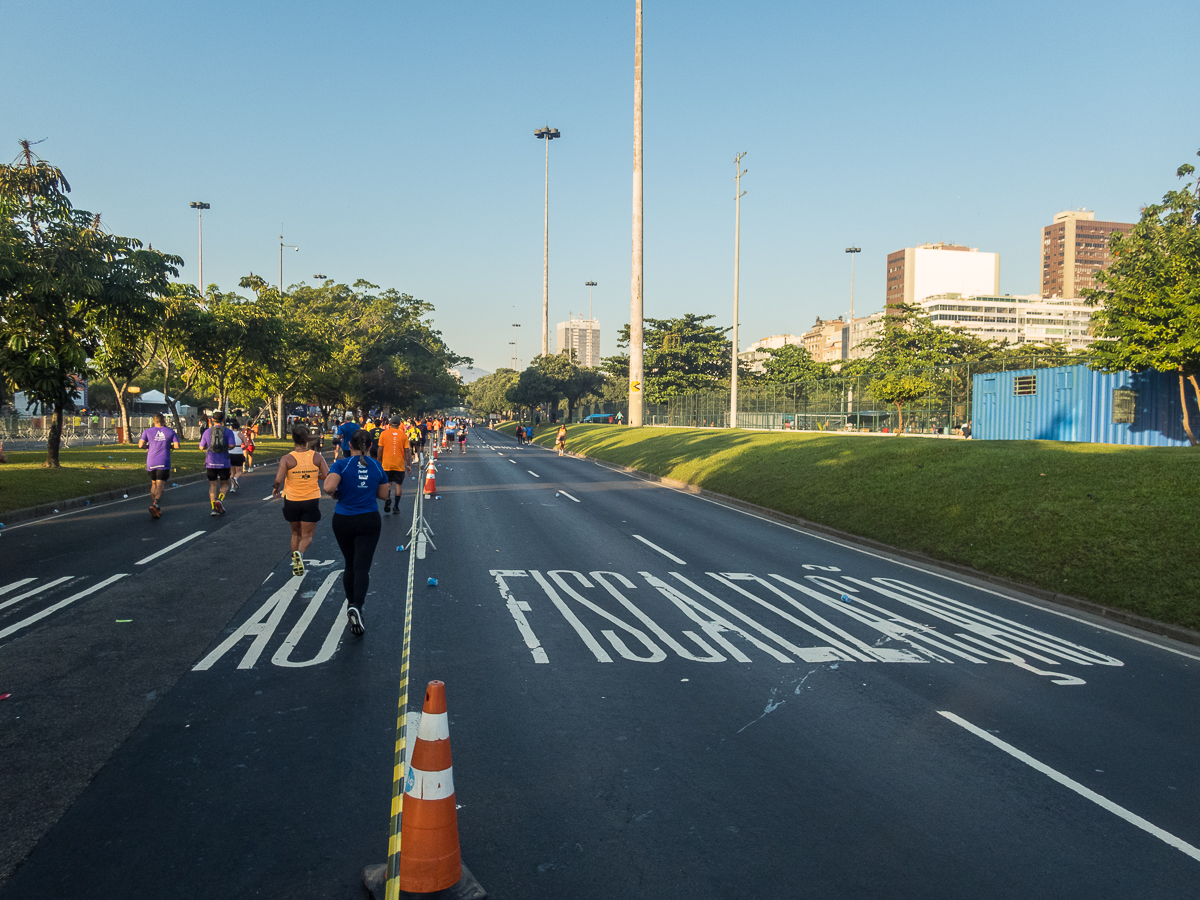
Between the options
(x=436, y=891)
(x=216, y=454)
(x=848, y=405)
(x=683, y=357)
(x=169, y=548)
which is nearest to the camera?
(x=436, y=891)

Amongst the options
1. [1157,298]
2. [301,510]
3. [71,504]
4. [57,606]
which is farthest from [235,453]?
[1157,298]

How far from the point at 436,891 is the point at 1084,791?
142 inches

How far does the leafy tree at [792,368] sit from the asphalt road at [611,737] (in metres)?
69.1

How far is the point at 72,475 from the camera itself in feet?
67.0

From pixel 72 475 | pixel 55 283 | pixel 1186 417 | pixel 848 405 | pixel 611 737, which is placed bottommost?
pixel 611 737

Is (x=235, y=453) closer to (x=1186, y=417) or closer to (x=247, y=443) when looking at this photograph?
(x=247, y=443)

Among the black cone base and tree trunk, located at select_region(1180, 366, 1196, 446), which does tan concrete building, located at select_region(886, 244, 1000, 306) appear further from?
the black cone base

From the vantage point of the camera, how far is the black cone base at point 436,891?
3.23m

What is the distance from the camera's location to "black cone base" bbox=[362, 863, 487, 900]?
3227 millimetres

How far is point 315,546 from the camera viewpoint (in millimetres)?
11945

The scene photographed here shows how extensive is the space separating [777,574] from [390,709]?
642 cm

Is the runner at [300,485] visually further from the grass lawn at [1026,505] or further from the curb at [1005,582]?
the grass lawn at [1026,505]

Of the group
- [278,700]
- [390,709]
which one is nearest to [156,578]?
[278,700]

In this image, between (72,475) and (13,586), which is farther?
(72,475)
